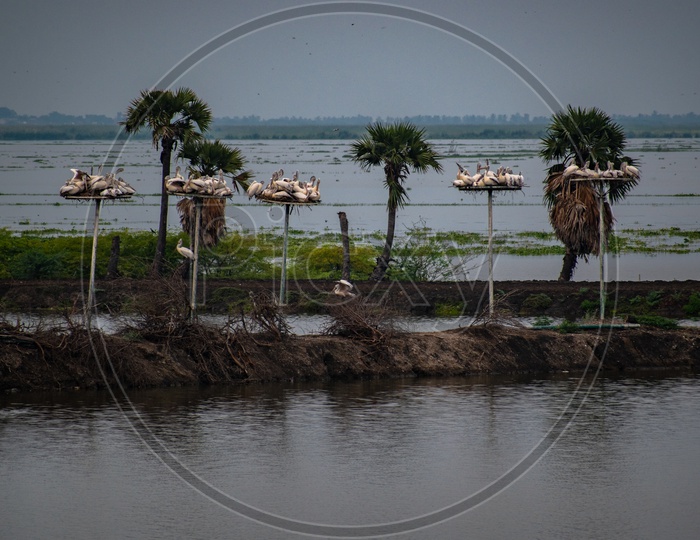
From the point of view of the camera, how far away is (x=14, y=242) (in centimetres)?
4169

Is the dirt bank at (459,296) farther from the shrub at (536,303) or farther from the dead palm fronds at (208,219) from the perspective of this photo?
the dead palm fronds at (208,219)

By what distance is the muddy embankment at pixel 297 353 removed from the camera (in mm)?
22703

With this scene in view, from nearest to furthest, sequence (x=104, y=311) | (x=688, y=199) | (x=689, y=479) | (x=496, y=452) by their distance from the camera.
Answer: (x=689, y=479) → (x=496, y=452) → (x=104, y=311) → (x=688, y=199)

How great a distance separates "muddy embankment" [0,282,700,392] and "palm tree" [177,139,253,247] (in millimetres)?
10312

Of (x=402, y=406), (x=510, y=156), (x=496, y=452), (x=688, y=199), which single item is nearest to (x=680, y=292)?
(x=402, y=406)

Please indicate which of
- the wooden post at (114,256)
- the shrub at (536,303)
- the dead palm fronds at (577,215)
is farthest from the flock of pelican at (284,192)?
the wooden post at (114,256)

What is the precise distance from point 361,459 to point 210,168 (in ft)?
60.7

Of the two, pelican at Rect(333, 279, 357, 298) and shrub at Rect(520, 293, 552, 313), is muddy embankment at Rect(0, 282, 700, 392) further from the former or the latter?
shrub at Rect(520, 293, 552, 313)

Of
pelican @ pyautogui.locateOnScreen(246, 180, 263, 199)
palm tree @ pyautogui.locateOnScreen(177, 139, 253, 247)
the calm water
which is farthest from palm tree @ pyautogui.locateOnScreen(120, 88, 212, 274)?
the calm water

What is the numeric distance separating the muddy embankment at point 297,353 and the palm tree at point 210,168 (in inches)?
406

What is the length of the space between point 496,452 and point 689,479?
303 centimetres

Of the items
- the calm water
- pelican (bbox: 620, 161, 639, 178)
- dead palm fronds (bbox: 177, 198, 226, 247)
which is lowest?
the calm water

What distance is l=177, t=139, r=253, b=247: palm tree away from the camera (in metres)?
35.5

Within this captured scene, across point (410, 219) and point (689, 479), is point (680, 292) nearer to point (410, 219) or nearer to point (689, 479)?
point (689, 479)
